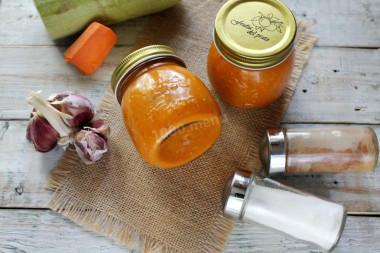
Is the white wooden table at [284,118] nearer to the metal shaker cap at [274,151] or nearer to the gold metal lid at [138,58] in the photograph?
the metal shaker cap at [274,151]

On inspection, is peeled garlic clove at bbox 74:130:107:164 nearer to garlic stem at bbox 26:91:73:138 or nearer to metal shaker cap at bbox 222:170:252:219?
garlic stem at bbox 26:91:73:138

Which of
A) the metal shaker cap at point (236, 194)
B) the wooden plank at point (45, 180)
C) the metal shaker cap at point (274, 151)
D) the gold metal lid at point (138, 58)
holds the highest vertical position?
the gold metal lid at point (138, 58)

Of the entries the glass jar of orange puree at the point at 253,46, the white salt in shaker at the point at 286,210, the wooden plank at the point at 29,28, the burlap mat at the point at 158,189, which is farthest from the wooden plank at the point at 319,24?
the white salt in shaker at the point at 286,210

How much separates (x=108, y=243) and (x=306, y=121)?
50cm

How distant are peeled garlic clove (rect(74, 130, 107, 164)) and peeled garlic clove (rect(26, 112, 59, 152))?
5cm

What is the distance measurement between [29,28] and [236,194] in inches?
26.0

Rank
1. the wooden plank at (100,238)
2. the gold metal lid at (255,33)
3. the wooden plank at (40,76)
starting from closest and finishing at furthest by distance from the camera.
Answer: the gold metal lid at (255,33) → the wooden plank at (100,238) → the wooden plank at (40,76)

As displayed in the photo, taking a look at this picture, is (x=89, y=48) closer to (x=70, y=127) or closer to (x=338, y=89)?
(x=70, y=127)

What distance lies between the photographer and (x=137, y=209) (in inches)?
30.3

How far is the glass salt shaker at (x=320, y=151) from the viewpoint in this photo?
72cm

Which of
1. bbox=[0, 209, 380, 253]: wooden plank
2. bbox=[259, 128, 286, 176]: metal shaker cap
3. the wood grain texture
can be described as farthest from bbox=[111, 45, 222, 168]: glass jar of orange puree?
the wood grain texture

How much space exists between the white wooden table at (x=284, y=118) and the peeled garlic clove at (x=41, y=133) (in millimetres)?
68

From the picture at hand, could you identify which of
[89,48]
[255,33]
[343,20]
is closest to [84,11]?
[89,48]

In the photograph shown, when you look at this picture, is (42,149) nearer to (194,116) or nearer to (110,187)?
(110,187)
